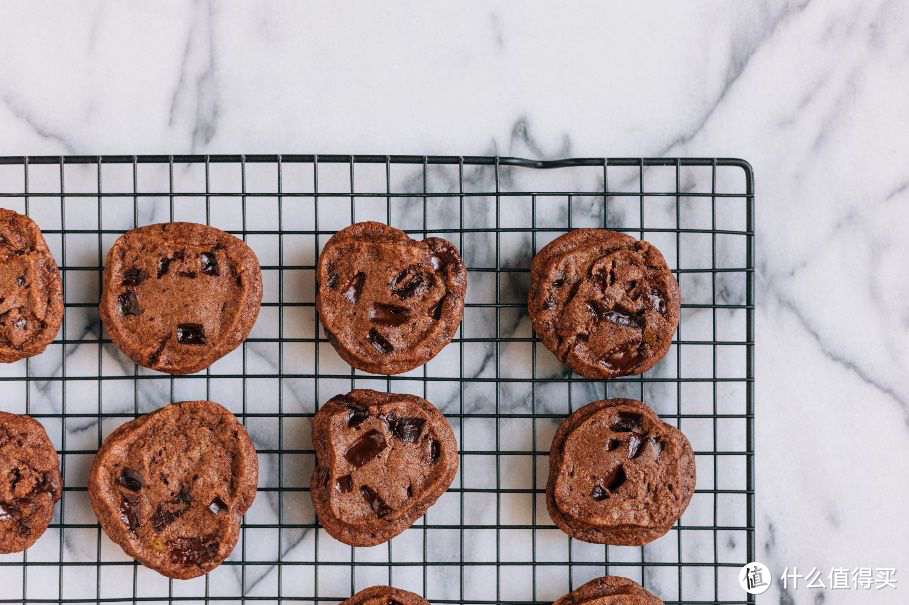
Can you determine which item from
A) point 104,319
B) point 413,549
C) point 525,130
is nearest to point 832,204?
point 525,130

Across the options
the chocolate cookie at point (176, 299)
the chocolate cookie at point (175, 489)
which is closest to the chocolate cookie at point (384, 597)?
the chocolate cookie at point (175, 489)

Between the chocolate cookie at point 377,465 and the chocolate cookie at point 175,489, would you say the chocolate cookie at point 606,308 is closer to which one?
the chocolate cookie at point 377,465

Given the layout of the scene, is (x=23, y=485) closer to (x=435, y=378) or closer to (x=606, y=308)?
(x=435, y=378)

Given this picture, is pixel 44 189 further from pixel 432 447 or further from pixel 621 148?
pixel 621 148

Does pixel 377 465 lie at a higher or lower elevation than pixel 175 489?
higher

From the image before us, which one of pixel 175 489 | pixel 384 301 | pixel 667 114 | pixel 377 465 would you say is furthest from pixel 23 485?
pixel 667 114

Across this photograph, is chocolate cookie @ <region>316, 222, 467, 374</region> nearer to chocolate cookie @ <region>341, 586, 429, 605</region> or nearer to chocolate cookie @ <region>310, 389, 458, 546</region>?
chocolate cookie @ <region>310, 389, 458, 546</region>

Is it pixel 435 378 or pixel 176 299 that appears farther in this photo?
pixel 435 378

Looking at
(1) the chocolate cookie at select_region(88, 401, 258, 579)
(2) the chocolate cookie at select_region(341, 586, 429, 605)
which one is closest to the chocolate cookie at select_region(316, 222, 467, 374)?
(1) the chocolate cookie at select_region(88, 401, 258, 579)
